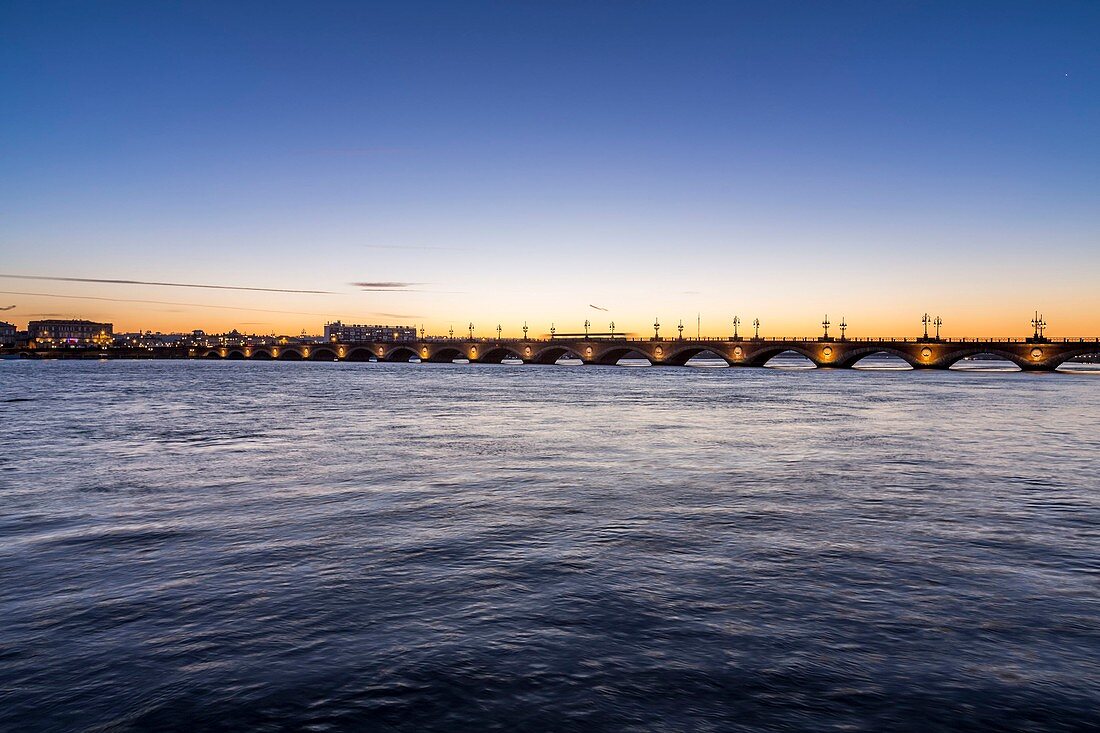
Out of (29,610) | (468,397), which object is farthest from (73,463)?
(468,397)

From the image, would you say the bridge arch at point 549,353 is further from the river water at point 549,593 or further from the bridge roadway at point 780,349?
the river water at point 549,593

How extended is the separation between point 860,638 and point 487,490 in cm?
1040

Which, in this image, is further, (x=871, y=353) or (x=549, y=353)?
(x=549, y=353)

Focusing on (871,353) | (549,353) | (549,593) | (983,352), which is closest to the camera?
(549,593)

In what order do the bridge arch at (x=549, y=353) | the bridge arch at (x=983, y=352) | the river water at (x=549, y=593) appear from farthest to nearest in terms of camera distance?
the bridge arch at (x=549, y=353)
the bridge arch at (x=983, y=352)
the river water at (x=549, y=593)

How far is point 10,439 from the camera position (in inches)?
1096

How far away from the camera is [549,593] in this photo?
30.9ft

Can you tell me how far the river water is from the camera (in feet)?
21.4

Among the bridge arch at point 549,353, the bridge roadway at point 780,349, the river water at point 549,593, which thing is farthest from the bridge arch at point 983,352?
the river water at point 549,593

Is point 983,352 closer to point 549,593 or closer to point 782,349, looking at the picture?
A: point 782,349

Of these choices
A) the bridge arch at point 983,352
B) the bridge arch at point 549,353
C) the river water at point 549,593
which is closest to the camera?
the river water at point 549,593

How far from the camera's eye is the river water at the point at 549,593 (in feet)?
21.4

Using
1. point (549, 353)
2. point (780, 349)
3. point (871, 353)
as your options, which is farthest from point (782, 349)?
point (549, 353)

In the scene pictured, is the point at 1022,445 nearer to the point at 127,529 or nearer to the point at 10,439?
the point at 127,529
